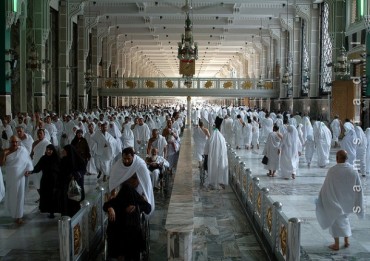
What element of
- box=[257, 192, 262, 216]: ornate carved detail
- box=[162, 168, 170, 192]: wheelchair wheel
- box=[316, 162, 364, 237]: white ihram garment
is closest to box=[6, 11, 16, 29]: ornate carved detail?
box=[162, 168, 170, 192]: wheelchair wheel

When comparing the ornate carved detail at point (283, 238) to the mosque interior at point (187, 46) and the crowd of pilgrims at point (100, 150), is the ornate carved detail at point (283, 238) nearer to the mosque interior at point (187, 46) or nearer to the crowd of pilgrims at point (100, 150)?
the crowd of pilgrims at point (100, 150)

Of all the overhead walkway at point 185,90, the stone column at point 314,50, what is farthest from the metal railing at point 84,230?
the overhead walkway at point 185,90

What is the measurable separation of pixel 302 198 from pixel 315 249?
3.57 m

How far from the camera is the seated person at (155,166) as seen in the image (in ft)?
34.5

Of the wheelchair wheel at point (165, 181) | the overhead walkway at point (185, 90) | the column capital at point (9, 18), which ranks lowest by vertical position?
the wheelchair wheel at point (165, 181)

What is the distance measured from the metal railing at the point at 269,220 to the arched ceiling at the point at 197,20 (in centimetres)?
1509

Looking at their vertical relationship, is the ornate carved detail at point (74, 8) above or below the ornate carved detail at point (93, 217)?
above

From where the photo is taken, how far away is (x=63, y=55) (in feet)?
86.2

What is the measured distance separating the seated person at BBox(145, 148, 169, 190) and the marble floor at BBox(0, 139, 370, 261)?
0.34 meters

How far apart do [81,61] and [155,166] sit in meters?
21.7

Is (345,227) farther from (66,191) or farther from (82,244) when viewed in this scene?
(66,191)

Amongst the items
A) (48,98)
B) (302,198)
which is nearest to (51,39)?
(48,98)

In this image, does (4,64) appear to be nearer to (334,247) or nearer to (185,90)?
(334,247)

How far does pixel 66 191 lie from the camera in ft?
26.3
